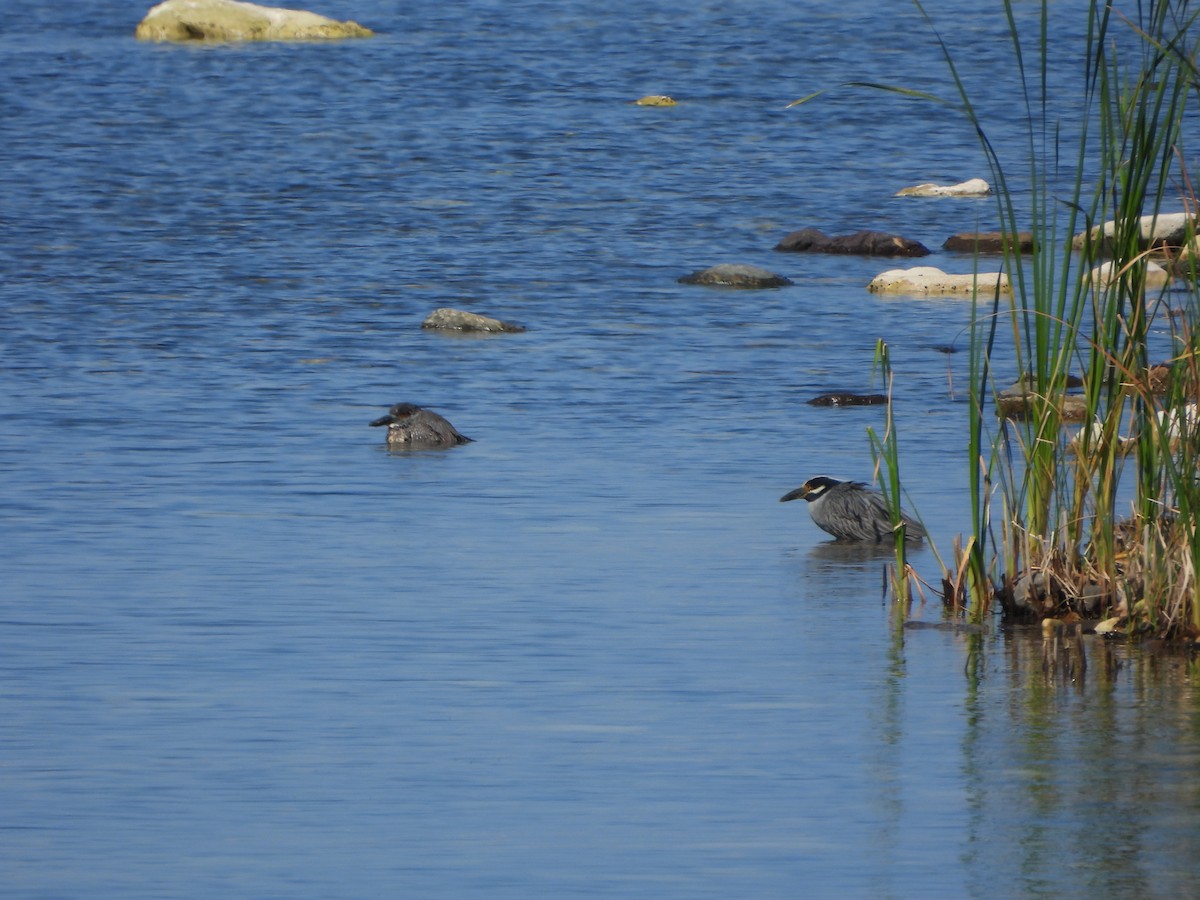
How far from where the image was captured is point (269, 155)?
28125 millimetres

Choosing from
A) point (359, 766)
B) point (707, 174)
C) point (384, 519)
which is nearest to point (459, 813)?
point (359, 766)

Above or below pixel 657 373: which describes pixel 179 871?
above

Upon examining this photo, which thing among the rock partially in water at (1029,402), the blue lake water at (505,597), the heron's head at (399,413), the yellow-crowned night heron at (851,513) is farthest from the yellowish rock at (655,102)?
the yellow-crowned night heron at (851,513)

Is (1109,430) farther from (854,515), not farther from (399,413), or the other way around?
(399,413)

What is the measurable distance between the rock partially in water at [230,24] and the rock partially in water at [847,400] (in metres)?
30.9

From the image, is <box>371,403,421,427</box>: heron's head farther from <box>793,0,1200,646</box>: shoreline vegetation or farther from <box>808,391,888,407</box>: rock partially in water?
<box>793,0,1200,646</box>: shoreline vegetation

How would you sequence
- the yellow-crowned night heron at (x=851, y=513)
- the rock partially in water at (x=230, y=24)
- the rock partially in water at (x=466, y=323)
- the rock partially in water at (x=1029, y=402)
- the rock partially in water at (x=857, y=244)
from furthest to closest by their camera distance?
1. the rock partially in water at (x=230, y=24)
2. the rock partially in water at (x=857, y=244)
3. the rock partially in water at (x=466, y=323)
4. the yellow-crowned night heron at (x=851, y=513)
5. the rock partially in water at (x=1029, y=402)

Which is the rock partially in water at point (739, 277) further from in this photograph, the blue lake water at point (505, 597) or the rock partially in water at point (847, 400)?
the rock partially in water at point (847, 400)

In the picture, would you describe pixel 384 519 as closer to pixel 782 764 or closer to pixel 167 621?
pixel 167 621

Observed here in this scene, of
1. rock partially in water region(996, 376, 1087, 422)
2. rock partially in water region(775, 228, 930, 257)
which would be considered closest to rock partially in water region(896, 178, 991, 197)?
rock partially in water region(775, 228, 930, 257)

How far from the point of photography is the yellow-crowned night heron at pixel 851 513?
31.2 feet

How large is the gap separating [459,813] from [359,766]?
487 mm

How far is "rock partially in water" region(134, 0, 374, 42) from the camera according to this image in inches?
1673

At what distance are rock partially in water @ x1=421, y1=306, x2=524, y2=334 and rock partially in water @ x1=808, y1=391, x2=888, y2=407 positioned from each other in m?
3.61
